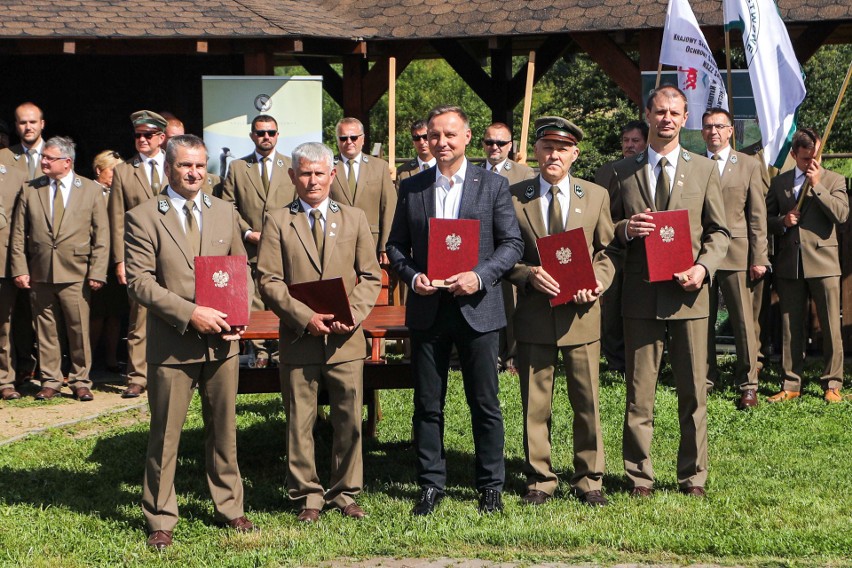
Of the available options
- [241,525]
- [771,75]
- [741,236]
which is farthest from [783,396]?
[241,525]

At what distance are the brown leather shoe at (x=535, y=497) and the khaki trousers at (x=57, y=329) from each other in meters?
5.01

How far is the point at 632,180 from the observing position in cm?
707

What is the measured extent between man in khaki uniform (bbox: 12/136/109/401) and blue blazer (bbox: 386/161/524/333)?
460cm

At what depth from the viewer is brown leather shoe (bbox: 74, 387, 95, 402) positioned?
1041cm

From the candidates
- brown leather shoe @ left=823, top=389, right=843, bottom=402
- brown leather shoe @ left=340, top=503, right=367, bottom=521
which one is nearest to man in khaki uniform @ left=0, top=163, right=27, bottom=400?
brown leather shoe @ left=340, top=503, right=367, bottom=521

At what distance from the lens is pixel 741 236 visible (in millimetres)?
9852

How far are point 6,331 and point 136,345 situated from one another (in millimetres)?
1157

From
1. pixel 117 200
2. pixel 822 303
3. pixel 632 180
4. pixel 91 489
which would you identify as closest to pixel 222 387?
pixel 91 489

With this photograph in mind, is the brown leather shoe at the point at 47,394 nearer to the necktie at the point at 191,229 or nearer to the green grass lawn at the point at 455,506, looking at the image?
the green grass lawn at the point at 455,506

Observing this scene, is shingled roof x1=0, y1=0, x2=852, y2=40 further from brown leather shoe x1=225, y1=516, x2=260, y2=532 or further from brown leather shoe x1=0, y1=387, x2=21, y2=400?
brown leather shoe x1=225, y1=516, x2=260, y2=532

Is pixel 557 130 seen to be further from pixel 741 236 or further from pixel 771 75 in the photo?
pixel 741 236

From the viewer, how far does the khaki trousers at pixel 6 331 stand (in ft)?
35.1

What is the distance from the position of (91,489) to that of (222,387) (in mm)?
1640

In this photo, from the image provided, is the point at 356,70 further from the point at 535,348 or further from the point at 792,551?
the point at 792,551
